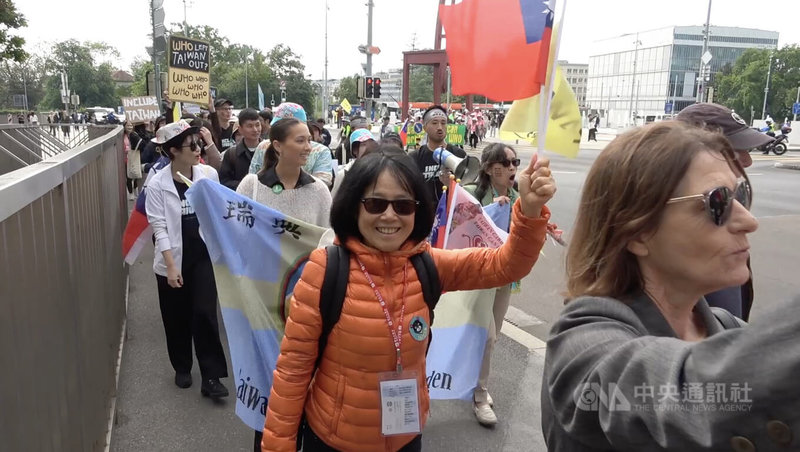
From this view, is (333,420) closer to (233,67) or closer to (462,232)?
(462,232)

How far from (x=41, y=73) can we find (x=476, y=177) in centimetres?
10646

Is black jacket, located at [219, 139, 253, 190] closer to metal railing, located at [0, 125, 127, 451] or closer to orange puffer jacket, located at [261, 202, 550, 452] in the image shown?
metal railing, located at [0, 125, 127, 451]

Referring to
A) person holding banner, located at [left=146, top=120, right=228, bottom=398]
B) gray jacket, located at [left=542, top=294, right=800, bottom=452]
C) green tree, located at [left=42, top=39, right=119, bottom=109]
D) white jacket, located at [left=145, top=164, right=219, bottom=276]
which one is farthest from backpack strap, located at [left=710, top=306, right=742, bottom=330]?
green tree, located at [left=42, top=39, right=119, bottom=109]

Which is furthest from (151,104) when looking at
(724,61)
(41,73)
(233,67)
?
(724,61)

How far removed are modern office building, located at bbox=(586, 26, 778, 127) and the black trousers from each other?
8775 centimetres

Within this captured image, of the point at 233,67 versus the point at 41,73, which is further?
the point at 41,73

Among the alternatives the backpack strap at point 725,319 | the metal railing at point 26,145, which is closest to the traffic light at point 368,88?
the metal railing at point 26,145

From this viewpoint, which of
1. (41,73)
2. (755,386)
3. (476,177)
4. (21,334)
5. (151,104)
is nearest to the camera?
(755,386)

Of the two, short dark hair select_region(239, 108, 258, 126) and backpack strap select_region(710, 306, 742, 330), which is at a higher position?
short dark hair select_region(239, 108, 258, 126)

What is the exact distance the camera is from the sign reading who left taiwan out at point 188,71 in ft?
28.1

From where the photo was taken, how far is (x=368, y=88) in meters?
20.5

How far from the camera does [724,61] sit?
9769 cm

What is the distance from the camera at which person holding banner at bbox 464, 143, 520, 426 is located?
3914 millimetres

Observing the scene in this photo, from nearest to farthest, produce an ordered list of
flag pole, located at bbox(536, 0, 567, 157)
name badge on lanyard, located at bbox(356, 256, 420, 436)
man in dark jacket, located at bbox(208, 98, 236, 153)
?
1. flag pole, located at bbox(536, 0, 567, 157)
2. name badge on lanyard, located at bbox(356, 256, 420, 436)
3. man in dark jacket, located at bbox(208, 98, 236, 153)
